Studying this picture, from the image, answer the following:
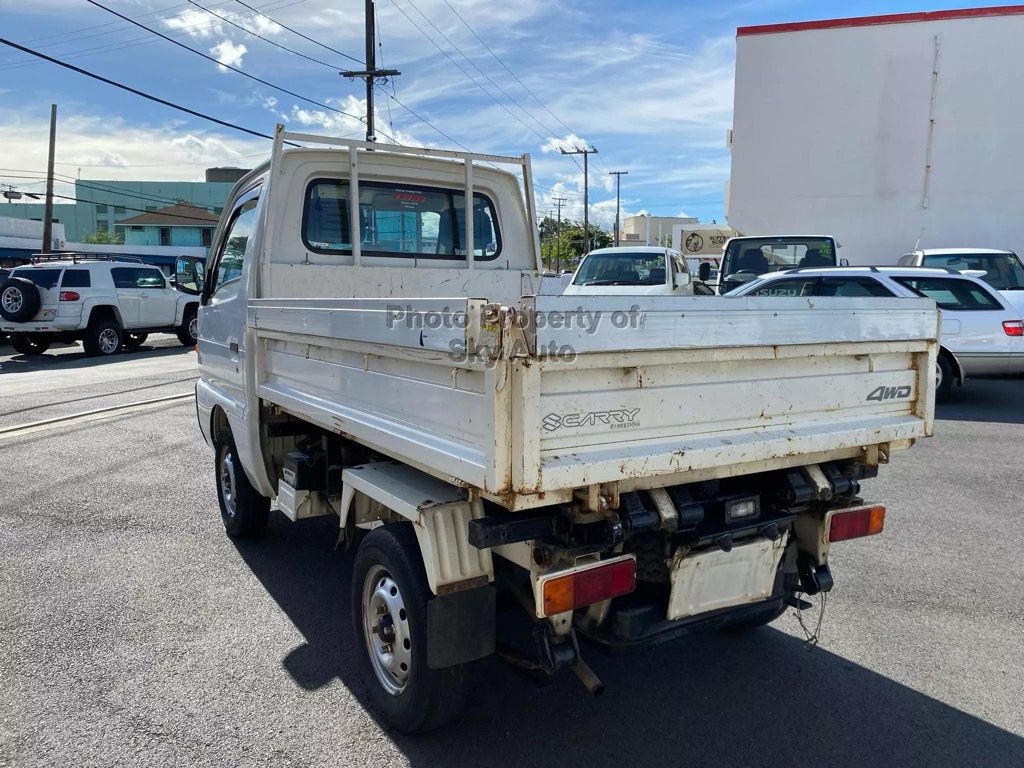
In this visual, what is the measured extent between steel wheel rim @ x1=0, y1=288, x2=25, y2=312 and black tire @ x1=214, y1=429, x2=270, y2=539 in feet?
45.8

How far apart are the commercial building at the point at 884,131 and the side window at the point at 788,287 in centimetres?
1311

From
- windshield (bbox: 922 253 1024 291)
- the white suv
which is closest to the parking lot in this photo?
windshield (bbox: 922 253 1024 291)

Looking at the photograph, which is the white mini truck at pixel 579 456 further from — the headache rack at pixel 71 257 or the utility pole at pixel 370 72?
the utility pole at pixel 370 72

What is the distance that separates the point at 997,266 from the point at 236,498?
13.5 meters

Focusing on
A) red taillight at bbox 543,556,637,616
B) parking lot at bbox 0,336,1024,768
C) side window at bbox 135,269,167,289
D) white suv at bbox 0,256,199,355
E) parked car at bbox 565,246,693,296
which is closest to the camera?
red taillight at bbox 543,556,637,616

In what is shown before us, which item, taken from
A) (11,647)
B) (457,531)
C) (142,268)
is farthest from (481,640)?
(142,268)

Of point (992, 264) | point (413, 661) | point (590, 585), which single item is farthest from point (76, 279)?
point (992, 264)

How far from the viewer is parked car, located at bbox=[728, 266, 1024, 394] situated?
974 centimetres

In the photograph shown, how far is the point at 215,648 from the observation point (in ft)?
12.7

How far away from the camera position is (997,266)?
44.6 feet

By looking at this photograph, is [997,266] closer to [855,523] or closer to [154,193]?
[855,523]

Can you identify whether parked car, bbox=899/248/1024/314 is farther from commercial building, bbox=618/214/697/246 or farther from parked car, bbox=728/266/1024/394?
commercial building, bbox=618/214/697/246

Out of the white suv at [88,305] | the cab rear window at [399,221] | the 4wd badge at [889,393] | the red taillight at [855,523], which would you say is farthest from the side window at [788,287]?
the white suv at [88,305]

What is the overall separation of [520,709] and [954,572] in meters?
2.98
